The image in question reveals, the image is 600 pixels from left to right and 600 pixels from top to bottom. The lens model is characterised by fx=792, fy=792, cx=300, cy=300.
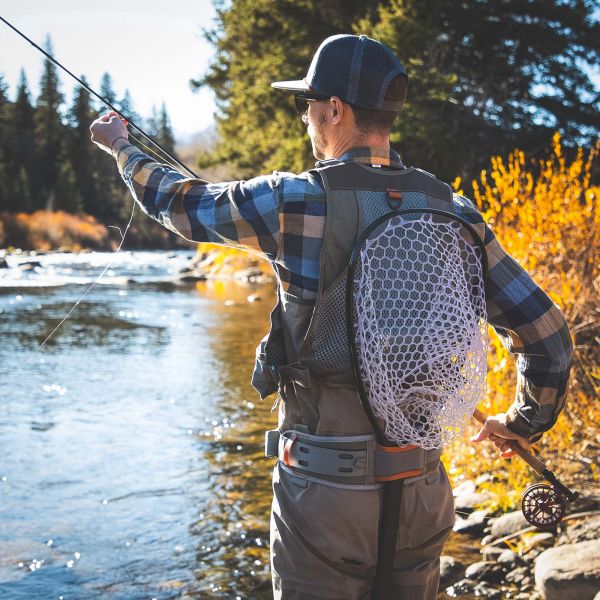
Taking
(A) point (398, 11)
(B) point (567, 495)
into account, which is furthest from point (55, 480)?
(A) point (398, 11)

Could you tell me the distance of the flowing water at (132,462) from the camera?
189 inches

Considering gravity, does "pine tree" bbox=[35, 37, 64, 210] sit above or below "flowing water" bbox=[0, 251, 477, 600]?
A: above

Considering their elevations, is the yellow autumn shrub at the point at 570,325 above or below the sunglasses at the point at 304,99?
below

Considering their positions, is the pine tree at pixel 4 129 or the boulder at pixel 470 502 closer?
the boulder at pixel 470 502

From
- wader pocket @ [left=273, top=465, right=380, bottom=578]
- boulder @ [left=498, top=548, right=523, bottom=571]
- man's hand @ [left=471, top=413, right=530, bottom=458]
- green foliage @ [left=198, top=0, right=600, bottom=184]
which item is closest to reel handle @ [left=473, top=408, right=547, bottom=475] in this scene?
man's hand @ [left=471, top=413, right=530, bottom=458]

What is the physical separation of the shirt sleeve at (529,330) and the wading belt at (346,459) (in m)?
0.40

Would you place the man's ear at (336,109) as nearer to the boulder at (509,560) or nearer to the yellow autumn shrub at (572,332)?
the yellow autumn shrub at (572,332)

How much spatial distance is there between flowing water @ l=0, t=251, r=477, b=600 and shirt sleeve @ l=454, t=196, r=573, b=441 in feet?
9.59

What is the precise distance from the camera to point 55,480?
628 cm

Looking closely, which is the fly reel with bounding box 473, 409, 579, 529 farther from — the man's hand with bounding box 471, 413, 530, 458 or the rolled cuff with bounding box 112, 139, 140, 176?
the rolled cuff with bounding box 112, 139, 140, 176

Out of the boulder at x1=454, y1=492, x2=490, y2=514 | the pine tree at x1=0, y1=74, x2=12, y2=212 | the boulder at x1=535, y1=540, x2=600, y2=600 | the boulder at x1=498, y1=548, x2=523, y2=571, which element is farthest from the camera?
the pine tree at x1=0, y1=74, x2=12, y2=212

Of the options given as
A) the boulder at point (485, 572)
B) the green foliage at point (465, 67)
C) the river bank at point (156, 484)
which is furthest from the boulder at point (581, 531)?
the green foliage at point (465, 67)

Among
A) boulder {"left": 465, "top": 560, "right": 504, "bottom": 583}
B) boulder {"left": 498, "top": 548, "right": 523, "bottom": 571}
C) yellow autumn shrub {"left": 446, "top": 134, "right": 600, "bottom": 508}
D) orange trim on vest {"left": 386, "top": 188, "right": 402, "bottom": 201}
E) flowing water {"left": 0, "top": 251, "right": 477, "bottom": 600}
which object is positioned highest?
orange trim on vest {"left": 386, "top": 188, "right": 402, "bottom": 201}

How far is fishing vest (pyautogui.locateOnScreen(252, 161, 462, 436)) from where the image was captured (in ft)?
5.85
